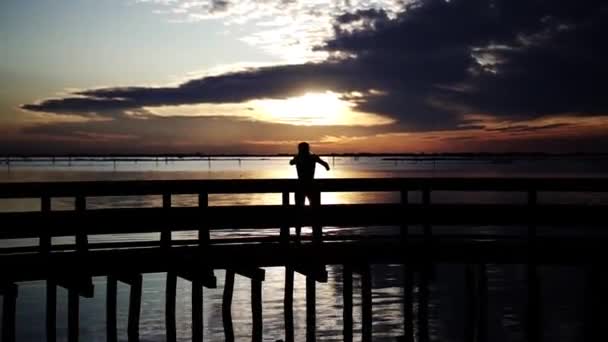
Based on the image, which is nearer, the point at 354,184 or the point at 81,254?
the point at 81,254

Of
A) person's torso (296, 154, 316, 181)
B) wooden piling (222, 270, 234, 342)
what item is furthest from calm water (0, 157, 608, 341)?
person's torso (296, 154, 316, 181)

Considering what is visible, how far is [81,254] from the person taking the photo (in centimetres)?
935

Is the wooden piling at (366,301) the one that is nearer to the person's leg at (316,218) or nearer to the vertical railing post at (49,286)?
the person's leg at (316,218)

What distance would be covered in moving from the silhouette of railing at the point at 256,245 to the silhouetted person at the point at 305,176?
17 cm

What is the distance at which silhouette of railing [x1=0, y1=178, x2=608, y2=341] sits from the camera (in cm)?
928

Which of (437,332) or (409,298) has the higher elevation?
(409,298)

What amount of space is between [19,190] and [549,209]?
7814 millimetres

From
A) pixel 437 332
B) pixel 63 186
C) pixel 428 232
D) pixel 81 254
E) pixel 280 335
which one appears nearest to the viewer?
pixel 81 254

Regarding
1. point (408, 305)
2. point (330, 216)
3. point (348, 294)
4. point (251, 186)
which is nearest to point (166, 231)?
point (251, 186)

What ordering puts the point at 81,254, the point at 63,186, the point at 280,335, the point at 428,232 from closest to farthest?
the point at 81,254, the point at 63,186, the point at 428,232, the point at 280,335

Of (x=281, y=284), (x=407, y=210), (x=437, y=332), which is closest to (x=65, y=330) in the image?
(x=281, y=284)

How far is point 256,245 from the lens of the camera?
10.7m

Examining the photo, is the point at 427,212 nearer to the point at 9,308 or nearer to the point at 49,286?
the point at 49,286

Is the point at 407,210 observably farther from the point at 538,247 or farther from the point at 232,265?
the point at 232,265
